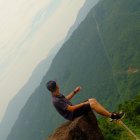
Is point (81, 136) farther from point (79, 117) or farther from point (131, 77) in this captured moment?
point (131, 77)

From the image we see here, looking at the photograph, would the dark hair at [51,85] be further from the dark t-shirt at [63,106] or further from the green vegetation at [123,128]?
the green vegetation at [123,128]

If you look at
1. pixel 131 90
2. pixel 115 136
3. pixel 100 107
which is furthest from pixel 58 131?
pixel 131 90

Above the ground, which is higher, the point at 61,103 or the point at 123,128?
the point at 61,103

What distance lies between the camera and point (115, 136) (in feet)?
99.8

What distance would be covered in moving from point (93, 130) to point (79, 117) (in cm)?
100

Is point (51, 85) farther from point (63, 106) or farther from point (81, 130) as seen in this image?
point (81, 130)

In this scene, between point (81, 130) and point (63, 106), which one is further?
point (81, 130)

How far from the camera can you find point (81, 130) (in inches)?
660

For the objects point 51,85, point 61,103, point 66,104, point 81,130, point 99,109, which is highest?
point 51,85

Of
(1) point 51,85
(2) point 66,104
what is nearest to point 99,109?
(2) point 66,104

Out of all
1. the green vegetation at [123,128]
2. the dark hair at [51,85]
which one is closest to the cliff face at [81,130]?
the dark hair at [51,85]

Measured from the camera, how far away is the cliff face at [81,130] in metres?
16.7

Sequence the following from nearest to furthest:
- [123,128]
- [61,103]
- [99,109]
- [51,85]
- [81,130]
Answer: [99,109]
[51,85]
[61,103]
[81,130]
[123,128]

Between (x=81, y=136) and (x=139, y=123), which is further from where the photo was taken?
(x=139, y=123)
